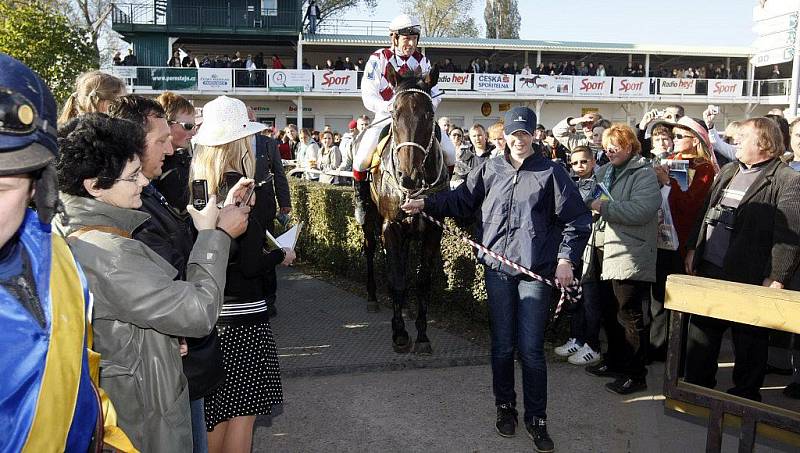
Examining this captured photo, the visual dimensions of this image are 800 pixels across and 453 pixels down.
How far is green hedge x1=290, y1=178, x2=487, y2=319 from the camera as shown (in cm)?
686

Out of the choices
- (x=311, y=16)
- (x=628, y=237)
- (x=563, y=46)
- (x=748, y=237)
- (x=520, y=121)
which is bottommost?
(x=628, y=237)

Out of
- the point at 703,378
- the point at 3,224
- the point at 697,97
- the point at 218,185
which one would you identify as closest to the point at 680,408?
the point at 703,378

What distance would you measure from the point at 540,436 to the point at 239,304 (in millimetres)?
2167

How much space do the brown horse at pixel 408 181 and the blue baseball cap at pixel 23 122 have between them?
445 cm

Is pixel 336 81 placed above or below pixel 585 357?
above

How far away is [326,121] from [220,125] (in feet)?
96.1

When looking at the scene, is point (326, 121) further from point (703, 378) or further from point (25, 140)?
point (25, 140)

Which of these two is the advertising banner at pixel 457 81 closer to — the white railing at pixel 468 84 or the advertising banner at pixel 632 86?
the white railing at pixel 468 84

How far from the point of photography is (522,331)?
4.23m

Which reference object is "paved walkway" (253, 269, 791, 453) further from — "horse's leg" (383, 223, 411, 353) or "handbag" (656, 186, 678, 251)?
"handbag" (656, 186, 678, 251)

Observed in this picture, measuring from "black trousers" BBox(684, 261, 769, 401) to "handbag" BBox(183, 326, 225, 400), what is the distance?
12.0 ft

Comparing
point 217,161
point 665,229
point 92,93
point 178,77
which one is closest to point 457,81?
point 178,77

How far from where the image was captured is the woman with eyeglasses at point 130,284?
77.9 inches

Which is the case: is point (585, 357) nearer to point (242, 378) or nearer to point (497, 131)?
point (497, 131)
